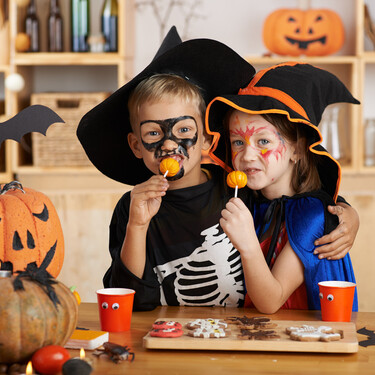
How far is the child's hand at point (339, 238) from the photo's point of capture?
1390 mm

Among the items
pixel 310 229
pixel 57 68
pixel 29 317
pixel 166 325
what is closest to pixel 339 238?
pixel 310 229

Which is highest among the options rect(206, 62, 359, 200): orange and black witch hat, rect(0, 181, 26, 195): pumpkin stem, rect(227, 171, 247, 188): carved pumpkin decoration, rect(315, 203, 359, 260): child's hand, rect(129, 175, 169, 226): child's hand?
rect(206, 62, 359, 200): orange and black witch hat

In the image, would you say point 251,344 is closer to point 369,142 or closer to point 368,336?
point 368,336

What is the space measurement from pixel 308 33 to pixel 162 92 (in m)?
1.90

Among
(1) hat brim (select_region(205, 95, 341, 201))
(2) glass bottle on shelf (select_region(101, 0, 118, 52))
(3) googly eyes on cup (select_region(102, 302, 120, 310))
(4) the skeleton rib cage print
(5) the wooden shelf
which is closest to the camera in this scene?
(3) googly eyes on cup (select_region(102, 302, 120, 310))

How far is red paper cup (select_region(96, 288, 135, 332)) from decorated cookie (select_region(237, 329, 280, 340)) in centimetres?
23

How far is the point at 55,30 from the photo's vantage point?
324cm

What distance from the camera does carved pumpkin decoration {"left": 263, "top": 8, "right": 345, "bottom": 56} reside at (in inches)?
124

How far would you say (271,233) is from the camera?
1487 millimetres

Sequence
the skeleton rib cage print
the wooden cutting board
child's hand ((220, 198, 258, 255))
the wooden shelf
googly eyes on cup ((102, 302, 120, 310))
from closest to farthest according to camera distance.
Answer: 1. the wooden cutting board
2. googly eyes on cup ((102, 302, 120, 310))
3. child's hand ((220, 198, 258, 255))
4. the skeleton rib cage print
5. the wooden shelf

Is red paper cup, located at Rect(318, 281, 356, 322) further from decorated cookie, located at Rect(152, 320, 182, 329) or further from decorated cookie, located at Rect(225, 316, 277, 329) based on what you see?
decorated cookie, located at Rect(152, 320, 182, 329)

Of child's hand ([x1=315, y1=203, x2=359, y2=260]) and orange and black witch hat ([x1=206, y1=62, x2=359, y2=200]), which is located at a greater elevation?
orange and black witch hat ([x1=206, y1=62, x2=359, y2=200])

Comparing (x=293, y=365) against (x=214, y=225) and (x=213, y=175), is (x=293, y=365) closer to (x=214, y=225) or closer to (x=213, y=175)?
(x=214, y=225)

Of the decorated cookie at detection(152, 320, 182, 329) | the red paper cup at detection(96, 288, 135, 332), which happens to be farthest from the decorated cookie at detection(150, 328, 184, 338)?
the red paper cup at detection(96, 288, 135, 332)
